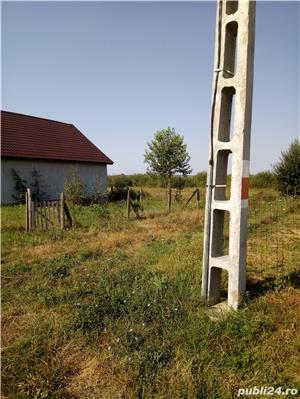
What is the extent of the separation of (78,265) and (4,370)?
298cm

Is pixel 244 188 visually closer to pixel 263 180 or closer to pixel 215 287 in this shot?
pixel 215 287

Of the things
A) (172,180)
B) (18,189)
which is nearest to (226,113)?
(18,189)

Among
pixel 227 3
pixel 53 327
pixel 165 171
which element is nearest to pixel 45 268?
pixel 53 327

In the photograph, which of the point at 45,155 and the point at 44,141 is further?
the point at 44,141

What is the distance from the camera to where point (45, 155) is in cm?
1902

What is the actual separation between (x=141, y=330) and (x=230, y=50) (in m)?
3.48

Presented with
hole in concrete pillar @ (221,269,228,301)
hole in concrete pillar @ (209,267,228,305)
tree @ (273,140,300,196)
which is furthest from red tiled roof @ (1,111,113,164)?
hole in concrete pillar @ (209,267,228,305)

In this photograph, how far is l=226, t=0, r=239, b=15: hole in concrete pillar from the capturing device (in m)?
3.67

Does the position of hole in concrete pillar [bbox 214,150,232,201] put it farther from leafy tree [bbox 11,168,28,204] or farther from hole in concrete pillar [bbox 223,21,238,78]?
leafy tree [bbox 11,168,28,204]

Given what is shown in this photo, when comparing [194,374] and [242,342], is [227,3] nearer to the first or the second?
[242,342]

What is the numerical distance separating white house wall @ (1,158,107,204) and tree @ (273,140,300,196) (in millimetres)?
12741

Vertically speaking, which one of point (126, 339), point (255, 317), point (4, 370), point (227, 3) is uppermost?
point (227, 3)

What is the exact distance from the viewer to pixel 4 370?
2801mm

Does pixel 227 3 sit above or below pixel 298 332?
above
